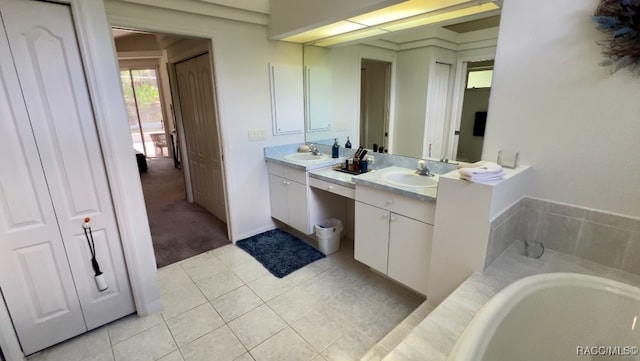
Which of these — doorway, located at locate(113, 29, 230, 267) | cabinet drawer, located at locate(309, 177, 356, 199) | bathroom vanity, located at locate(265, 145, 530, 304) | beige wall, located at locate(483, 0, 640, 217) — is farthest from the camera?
doorway, located at locate(113, 29, 230, 267)

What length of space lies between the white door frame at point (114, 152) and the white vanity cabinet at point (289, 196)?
1.36m

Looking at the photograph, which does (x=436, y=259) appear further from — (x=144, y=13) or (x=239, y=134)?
(x=144, y=13)

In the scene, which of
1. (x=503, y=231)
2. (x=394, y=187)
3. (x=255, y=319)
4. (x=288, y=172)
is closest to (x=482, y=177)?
(x=503, y=231)

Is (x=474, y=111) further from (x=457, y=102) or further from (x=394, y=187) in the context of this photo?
(x=394, y=187)

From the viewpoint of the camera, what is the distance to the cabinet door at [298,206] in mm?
2825

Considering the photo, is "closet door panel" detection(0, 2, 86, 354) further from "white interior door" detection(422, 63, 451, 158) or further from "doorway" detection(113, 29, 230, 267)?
"white interior door" detection(422, 63, 451, 158)

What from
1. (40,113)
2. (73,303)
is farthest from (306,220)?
(40,113)

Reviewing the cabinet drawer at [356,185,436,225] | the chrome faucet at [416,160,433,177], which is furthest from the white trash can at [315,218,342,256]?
the chrome faucet at [416,160,433,177]

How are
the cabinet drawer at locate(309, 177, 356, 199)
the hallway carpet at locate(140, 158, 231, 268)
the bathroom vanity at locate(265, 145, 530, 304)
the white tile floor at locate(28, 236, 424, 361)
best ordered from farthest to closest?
the hallway carpet at locate(140, 158, 231, 268), the cabinet drawer at locate(309, 177, 356, 199), the white tile floor at locate(28, 236, 424, 361), the bathroom vanity at locate(265, 145, 530, 304)

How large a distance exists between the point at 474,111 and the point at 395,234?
104 centimetres

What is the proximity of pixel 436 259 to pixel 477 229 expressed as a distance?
0.35 m

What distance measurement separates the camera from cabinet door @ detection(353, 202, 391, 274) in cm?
209

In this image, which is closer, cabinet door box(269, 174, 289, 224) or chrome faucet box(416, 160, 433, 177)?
chrome faucet box(416, 160, 433, 177)

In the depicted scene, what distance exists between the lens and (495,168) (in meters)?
1.53
